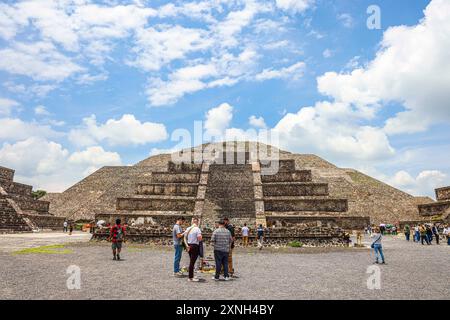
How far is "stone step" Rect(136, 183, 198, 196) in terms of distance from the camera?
95.2ft

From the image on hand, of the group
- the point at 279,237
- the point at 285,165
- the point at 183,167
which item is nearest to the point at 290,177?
the point at 285,165

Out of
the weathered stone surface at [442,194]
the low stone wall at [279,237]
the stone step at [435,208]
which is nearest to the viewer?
the low stone wall at [279,237]

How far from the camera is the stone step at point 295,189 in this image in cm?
2806

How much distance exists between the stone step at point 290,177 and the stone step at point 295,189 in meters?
1.52

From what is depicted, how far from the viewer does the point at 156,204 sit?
1045 inches

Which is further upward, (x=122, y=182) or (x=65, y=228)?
(x=122, y=182)

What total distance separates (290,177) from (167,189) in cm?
1112

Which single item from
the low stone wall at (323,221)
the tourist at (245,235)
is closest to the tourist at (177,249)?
the tourist at (245,235)

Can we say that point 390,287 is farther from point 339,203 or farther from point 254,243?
point 339,203

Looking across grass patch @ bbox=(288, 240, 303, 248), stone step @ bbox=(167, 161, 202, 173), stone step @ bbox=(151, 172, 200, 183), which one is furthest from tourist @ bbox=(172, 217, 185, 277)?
stone step @ bbox=(167, 161, 202, 173)

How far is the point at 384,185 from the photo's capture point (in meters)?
43.2

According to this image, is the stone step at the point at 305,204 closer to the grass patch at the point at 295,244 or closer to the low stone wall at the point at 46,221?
the grass patch at the point at 295,244

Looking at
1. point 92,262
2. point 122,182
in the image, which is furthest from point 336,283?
point 122,182
